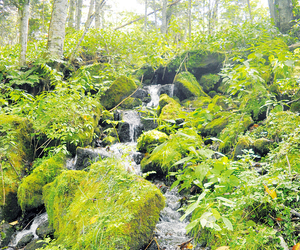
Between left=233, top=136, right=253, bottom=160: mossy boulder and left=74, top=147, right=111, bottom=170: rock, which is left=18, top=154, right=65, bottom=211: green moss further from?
left=233, top=136, right=253, bottom=160: mossy boulder

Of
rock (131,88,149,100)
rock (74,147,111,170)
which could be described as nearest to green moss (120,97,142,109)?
rock (131,88,149,100)

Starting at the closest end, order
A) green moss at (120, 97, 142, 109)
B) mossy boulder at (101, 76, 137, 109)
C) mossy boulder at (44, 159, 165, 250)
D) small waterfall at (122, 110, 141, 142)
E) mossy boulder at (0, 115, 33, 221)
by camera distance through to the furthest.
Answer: mossy boulder at (44, 159, 165, 250), mossy boulder at (0, 115, 33, 221), small waterfall at (122, 110, 141, 142), mossy boulder at (101, 76, 137, 109), green moss at (120, 97, 142, 109)

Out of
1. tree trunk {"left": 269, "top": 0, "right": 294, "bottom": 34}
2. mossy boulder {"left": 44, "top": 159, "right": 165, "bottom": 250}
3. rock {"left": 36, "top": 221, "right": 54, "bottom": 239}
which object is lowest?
rock {"left": 36, "top": 221, "right": 54, "bottom": 239}

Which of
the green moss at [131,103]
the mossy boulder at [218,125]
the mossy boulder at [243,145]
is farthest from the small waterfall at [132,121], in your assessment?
the mossy boulder at [243,145]

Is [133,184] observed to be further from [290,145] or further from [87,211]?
[290,145]

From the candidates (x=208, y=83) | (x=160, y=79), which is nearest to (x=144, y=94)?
(x=160, y=79)

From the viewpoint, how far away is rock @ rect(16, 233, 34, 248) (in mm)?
3535

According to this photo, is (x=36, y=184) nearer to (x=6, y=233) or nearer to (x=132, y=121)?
(x=6, y=233)

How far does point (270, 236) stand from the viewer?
1818mm

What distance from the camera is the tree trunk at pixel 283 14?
388 inches

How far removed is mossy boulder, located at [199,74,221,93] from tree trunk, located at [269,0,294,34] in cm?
403

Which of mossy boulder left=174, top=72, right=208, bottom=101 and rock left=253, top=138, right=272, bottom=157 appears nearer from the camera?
rock left=253, top=138, right=272, bottom=157

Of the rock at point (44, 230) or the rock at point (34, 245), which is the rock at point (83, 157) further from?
the rock at point (34, 245)

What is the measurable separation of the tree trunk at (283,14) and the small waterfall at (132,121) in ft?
29.7
